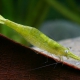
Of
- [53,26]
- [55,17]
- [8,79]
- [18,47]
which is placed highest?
[55,17]

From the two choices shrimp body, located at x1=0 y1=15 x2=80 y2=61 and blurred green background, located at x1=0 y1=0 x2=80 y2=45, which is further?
blurred green background, located at x1=0 y1=0 x2=80 y2=45

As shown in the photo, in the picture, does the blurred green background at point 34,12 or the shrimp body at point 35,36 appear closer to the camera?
the shrimp body at point 35,36

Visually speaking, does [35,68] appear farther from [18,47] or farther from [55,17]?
[55,17]

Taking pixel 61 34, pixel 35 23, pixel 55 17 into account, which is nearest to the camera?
pixel 35 23

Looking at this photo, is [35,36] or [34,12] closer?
[35,36]

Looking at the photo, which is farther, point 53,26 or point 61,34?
point 53,26

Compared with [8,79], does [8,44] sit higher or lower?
higher

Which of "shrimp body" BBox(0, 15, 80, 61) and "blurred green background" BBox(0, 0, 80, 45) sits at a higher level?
"blurred green background" BBox(0, 0, 80, 45)

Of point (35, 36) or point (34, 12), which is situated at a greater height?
point (34, 12)

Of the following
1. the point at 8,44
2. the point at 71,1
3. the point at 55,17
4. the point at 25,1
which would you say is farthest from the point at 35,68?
the point at 55,17

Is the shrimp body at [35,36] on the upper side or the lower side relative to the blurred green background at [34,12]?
lower

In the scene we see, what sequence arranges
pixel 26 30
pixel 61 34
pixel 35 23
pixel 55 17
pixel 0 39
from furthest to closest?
pixel 55 17 → pixel 61 34 → pixel 35 23 → pixel 26 30 → pixel 0 39
